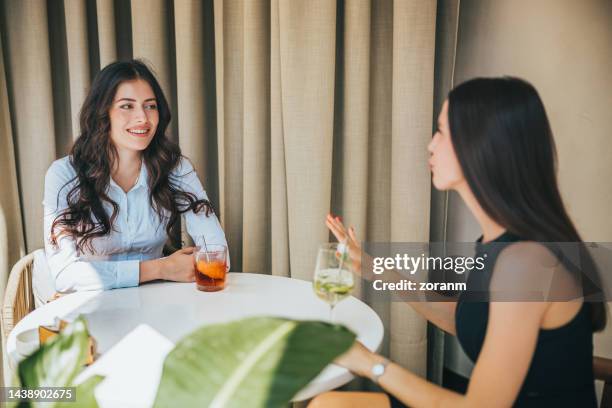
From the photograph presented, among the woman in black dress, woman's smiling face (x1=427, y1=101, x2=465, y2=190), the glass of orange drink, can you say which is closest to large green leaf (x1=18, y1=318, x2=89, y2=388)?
the woman in black dress

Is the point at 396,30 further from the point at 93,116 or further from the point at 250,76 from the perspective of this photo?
the point at 93,116

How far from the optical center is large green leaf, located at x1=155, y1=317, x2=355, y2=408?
1.28 feet

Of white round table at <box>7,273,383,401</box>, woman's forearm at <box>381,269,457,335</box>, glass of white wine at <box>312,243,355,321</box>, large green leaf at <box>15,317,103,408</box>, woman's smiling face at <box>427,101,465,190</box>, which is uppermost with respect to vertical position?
woman's smiling face at <box>427,101,465,190</box>

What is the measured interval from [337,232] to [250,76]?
2.70 ft

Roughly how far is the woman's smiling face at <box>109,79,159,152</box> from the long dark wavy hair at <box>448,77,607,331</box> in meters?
1.16

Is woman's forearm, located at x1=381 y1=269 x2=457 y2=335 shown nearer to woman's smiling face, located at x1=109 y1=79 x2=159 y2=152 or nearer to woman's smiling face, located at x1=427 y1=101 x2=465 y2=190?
woman's smiling face, located at x1=427 y1=101 x2=465 y2=190

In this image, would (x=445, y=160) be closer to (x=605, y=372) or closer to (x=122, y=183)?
(x=605, y=372)

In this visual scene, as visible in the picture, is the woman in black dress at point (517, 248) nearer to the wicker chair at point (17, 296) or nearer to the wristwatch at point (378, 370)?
the wristwatch at point (378, 370)

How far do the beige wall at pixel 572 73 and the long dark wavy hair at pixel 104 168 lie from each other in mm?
1198

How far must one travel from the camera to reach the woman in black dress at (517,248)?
0.98 m

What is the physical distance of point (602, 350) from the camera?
175 centimetres

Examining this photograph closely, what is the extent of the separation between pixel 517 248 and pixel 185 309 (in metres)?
0.81

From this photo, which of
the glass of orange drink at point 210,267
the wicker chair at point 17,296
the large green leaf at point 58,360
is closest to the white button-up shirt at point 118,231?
the wicker chair at point 17,296

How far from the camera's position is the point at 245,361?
1.32 ft
